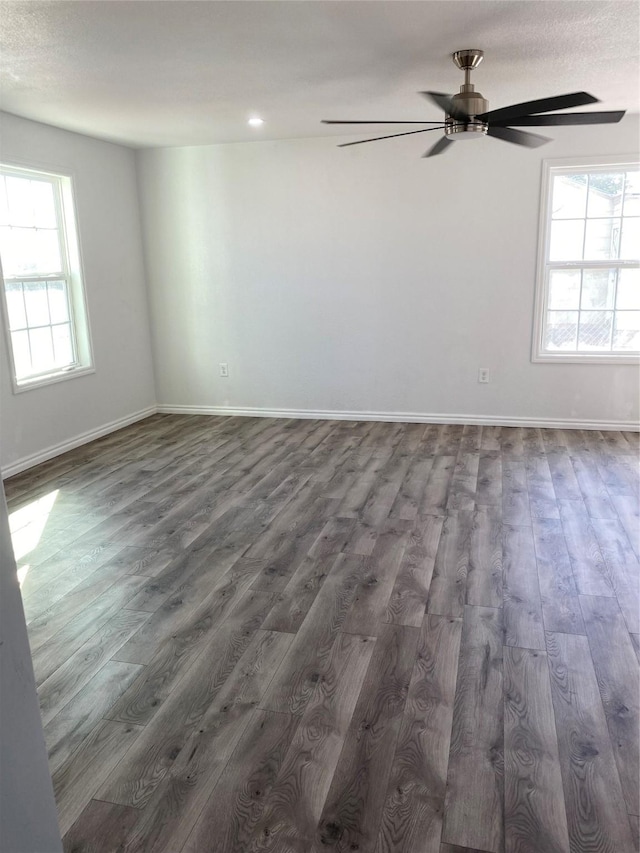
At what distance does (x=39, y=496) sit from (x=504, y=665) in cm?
319

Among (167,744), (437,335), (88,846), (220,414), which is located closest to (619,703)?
(167,744)

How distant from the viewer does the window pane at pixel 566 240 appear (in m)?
5.39

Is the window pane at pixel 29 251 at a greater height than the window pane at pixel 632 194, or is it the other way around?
the window pane at pixel 632 194

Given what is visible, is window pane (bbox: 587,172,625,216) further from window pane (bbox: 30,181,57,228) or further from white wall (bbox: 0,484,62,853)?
white wall (bbox: 0,484,62,853)

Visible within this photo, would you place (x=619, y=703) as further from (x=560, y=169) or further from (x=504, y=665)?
(x=560, y=169)

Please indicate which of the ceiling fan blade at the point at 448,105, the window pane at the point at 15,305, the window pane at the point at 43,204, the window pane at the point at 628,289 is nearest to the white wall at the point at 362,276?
the window pane at the point at 628,289

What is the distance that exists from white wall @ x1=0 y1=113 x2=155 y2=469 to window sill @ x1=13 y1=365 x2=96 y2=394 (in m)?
0.05

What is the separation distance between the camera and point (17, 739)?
110 centimetres

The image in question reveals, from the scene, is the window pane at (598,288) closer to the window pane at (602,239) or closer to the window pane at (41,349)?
the window pane at (602,239)

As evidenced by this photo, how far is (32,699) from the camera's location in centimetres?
115

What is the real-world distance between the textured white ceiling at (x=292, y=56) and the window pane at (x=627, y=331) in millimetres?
1623

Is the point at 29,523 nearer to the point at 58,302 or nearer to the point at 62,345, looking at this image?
the point at 62,345

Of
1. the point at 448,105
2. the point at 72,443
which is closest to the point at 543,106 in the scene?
the point at 448,105

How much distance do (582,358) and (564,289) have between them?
61 cm
